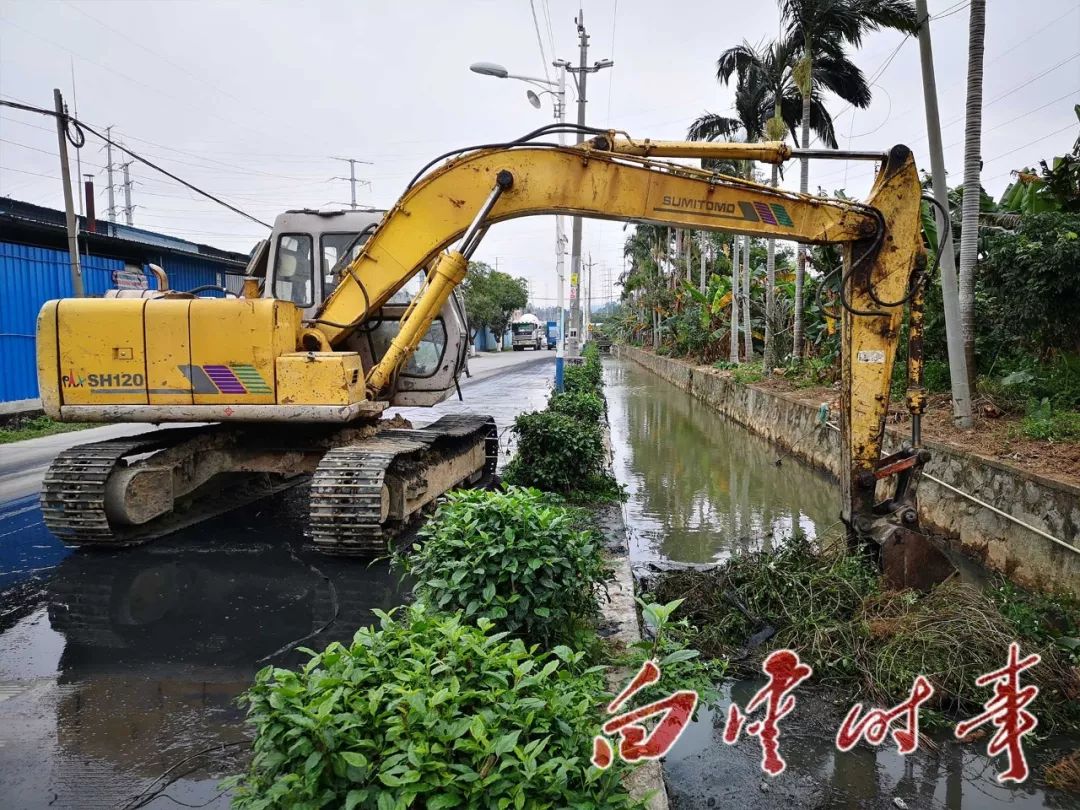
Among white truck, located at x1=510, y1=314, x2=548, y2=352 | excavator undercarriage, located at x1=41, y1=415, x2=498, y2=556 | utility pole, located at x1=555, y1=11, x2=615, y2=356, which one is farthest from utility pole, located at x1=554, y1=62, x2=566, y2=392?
white truck, located at x1=510, y1=314, x2=548, y2=352

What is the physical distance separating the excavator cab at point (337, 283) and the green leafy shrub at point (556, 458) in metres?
1.04

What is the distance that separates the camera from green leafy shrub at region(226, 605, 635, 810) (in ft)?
6.72

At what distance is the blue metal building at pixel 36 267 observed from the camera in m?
15.5

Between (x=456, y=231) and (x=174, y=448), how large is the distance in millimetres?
3386

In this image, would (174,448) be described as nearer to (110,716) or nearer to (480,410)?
(110,716)

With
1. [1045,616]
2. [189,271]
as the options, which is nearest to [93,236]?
[189,271]

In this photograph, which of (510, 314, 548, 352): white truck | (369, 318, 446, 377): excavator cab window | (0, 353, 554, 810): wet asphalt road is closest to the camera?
(0, 353, 554, 810): wet asphalt road

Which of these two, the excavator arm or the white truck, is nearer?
the excavator arm

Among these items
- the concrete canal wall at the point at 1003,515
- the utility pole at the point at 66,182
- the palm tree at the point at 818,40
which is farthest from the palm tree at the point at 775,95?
the utility pole at the point at 66,182

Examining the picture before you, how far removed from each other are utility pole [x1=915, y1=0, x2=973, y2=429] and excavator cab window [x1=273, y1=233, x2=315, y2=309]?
713 centimetres

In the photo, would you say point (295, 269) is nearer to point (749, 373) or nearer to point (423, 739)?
point (423, 739)

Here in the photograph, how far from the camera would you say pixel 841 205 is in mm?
5656

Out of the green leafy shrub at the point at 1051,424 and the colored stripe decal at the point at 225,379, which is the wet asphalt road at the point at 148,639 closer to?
the colored stripe decal at the point at 225,379

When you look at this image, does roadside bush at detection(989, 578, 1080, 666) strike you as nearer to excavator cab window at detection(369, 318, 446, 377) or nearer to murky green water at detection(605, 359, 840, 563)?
murky green water at detection(605, 359, 840, 563)
